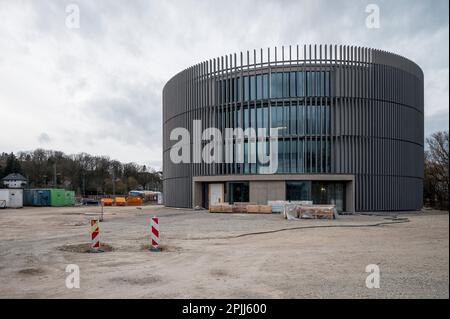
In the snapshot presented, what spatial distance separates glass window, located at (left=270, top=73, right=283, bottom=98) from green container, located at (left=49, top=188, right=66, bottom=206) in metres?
41.2

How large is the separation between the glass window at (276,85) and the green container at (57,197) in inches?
1623

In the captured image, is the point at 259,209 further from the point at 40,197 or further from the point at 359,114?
the point at 40,197

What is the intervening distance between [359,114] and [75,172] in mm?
85014

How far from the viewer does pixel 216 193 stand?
138 ft

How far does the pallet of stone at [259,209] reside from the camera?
34.2m

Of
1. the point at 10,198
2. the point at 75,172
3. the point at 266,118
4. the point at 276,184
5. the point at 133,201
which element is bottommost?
the point at 133,201

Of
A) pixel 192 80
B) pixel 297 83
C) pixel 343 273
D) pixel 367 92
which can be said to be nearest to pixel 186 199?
pixel 192 80

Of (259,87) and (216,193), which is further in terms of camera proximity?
(216,193)

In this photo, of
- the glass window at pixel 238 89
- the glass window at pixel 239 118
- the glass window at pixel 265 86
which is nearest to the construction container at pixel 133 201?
the glass window at pixel 239 118

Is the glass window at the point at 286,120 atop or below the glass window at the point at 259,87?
below

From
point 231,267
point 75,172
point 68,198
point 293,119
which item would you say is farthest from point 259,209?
point 75,172

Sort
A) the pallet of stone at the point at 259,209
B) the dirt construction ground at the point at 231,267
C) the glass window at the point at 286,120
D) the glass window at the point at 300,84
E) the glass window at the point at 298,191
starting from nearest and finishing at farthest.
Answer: the dirt construction ground at the point at 231,267
the pallet of stone at the point at 259,209
the glass window at the point at 298,191
the glass window at the point at 300,84
the glass window at the point at 286,120

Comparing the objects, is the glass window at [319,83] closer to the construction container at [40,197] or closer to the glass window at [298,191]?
the glass window at [298,191]

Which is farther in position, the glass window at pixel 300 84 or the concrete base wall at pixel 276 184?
the glass window at pixel 300 84
